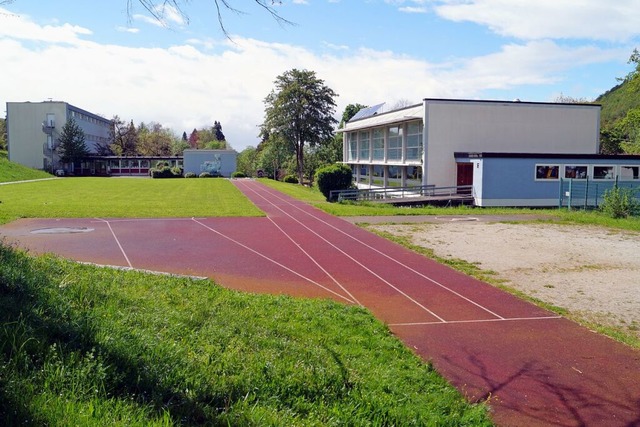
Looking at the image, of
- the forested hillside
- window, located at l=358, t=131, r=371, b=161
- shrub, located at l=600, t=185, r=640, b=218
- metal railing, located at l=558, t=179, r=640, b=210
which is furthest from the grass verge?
the forested hillside

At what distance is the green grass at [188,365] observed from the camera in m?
4.00

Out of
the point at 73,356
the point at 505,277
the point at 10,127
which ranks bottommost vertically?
the point at 505,277

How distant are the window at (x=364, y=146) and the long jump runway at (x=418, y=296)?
29.8 meters

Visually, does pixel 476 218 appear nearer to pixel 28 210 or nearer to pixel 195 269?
pixel 195 269

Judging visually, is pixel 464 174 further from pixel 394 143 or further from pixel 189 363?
pixel 189 363

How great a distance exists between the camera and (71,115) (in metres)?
85.4

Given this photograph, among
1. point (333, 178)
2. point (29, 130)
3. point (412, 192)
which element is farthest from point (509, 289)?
point (29, 130)

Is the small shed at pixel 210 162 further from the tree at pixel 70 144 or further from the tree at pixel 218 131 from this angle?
the tree at pixel 218 131

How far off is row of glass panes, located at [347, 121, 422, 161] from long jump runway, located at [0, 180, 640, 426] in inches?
756

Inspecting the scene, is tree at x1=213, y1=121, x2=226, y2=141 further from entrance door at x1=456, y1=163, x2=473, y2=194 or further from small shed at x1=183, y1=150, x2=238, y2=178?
entrance door at x1=456, y1=163, x2=473, y2=194

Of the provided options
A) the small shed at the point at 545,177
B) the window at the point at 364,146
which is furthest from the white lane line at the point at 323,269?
the window at the point at 364,146

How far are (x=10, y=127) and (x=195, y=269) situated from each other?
80742 millimetres

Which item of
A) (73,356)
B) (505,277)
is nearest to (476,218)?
(505,277)

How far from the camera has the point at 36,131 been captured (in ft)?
267
